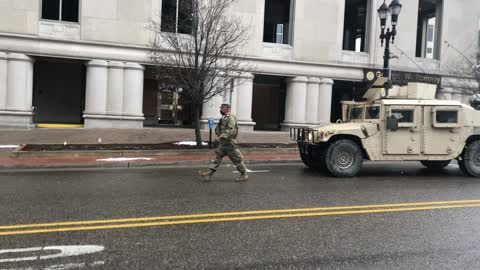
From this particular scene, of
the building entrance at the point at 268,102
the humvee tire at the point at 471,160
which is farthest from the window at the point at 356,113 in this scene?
the building entrance at the point at 268,102

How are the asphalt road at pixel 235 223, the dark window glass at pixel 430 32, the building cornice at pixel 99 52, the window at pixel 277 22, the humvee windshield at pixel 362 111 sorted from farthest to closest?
the dark window glass at pixel 430 32 → the window at pixel 277 22 → the building cornice at pixel 99 52 → the humvee windshield at pixel 362 111 → the asphalt road at pixel 235 223

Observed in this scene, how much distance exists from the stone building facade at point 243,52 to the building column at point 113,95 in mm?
48

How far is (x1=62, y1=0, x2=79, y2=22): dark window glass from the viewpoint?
70.7 feet

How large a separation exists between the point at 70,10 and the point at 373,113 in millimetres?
16698

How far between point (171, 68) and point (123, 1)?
9162 millimetres

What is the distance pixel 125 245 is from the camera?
500cm

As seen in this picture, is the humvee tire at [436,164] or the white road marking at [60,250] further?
the humvee tire at [436,164]

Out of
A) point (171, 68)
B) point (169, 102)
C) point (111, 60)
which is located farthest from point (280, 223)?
point (169, 102)

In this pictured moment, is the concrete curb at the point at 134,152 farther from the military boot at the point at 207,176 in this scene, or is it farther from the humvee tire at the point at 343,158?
the humvee tire at the point at 343,158

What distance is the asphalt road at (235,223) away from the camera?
4625 mm

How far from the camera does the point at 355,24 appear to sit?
86.6 ft

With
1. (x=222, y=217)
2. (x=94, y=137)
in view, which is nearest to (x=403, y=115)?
(x=222, y=217)

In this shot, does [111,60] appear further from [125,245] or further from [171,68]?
[125,245]

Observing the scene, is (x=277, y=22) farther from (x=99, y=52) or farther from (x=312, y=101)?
(x=99, y=52)
